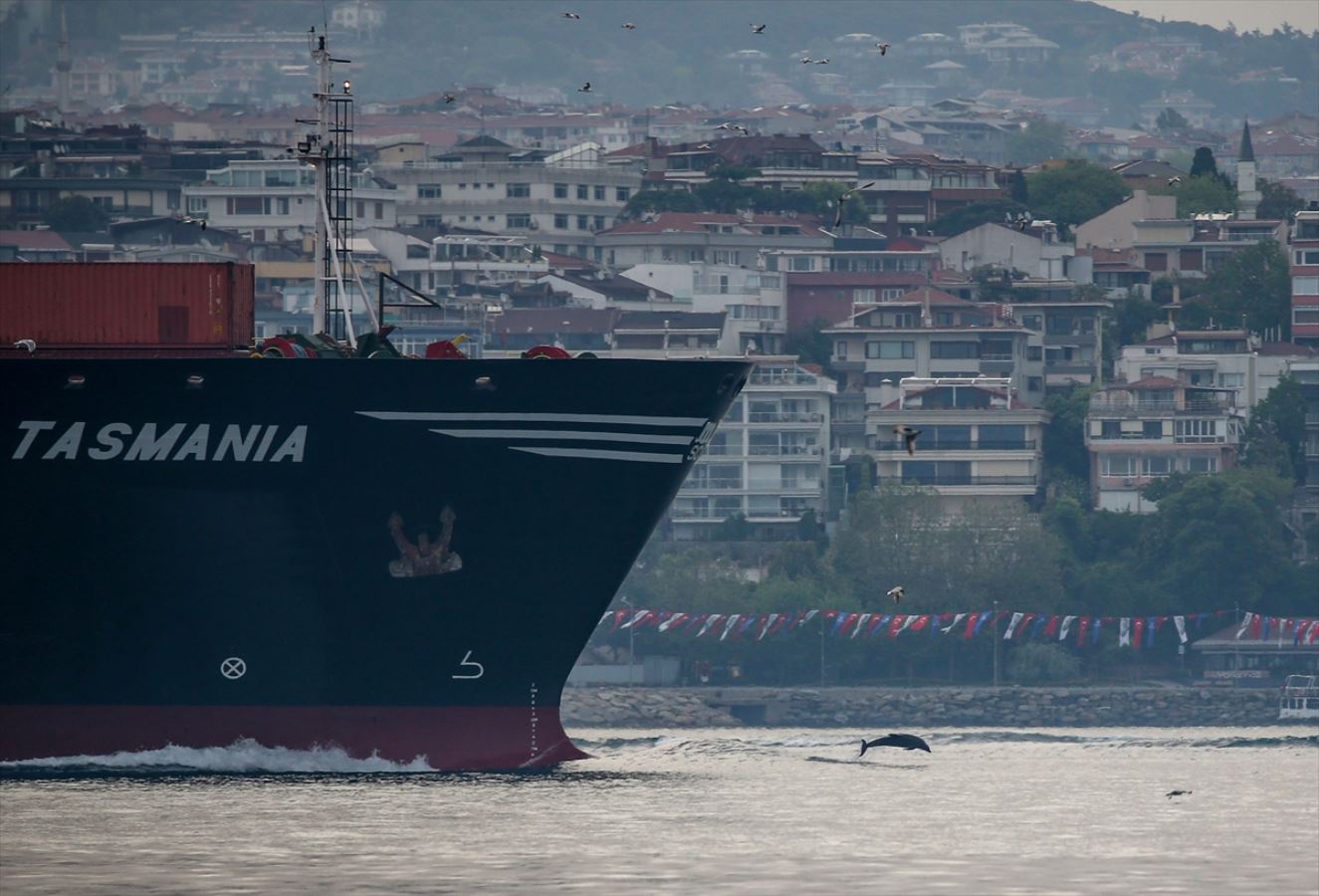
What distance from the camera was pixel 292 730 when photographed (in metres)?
59.9

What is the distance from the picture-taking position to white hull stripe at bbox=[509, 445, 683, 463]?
59750 millimetres

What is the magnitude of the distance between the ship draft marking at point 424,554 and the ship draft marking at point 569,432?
5.00ft

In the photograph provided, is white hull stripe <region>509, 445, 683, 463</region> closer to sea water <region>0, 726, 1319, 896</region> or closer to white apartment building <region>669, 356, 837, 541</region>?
sea water <region>0, 726, 1319, 896</region>

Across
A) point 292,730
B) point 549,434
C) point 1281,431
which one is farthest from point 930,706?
point 292,730

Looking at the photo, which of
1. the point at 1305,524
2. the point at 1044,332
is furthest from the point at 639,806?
the point at 1044,332

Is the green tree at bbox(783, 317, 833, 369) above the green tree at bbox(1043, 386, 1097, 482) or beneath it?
above

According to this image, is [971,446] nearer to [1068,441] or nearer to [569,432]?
[1068,441]

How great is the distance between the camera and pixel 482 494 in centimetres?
5981

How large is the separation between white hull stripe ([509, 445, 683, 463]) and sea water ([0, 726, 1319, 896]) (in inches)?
230

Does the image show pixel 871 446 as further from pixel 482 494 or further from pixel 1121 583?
pixel 482 494

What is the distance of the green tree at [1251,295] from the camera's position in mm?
175625

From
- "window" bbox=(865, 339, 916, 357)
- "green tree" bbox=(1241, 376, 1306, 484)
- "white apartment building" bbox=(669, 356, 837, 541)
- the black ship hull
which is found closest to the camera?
the black ship hull

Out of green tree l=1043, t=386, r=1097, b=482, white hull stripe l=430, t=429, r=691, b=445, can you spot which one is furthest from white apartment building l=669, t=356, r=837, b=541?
white hull stripe l=430, t=429, r=691, b=445

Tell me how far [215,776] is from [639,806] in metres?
7.41
